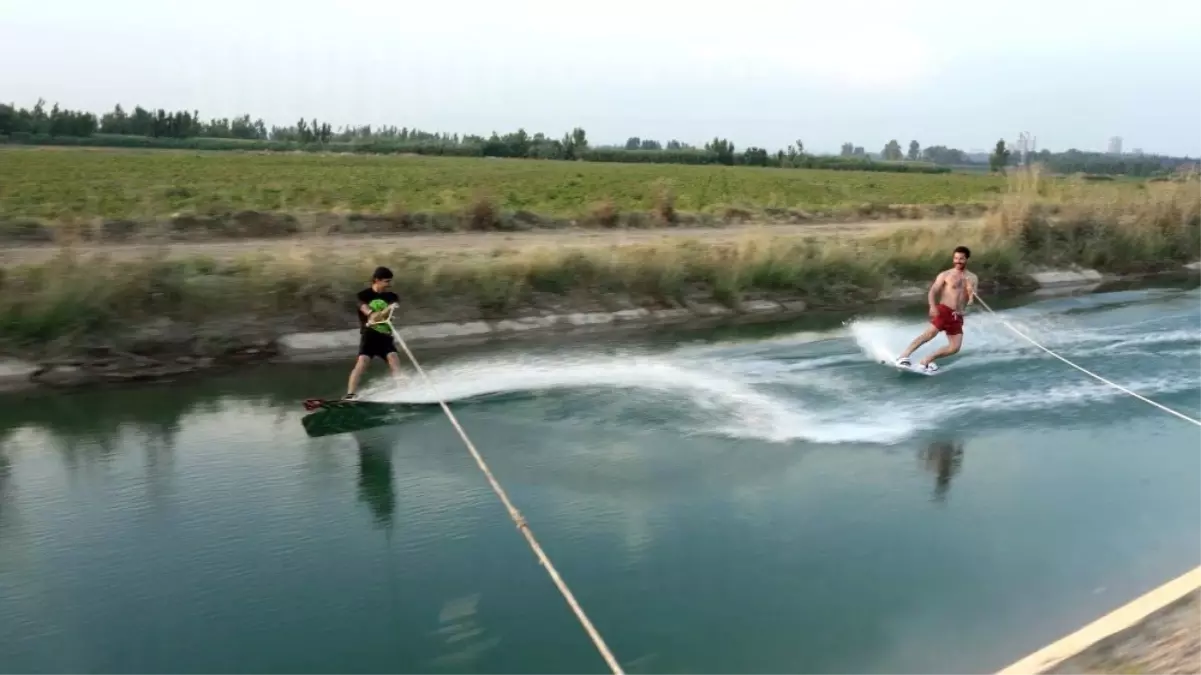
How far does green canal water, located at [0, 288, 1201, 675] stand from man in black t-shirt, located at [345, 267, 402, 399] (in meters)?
0.82

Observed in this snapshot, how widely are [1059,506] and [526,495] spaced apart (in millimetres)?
4961

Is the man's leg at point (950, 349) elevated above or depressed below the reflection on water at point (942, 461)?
above

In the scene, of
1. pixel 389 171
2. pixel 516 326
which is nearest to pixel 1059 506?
pixel 516 326

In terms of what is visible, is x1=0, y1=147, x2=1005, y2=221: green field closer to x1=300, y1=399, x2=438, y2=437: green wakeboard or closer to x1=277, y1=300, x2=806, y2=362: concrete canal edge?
x1=277, y1=300, x2=806, y2=362: concrete canal edge

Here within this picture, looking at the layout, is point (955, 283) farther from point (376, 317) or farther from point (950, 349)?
point (376, 317)

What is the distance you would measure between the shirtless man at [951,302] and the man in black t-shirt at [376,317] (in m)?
6.99

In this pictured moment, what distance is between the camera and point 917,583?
723 cm

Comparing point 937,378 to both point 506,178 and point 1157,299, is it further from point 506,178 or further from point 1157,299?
point 506,178

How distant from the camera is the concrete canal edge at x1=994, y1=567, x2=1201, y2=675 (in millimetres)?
5207

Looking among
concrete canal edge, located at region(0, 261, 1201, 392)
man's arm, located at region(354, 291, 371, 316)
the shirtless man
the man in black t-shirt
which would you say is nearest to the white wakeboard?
the shirtless man

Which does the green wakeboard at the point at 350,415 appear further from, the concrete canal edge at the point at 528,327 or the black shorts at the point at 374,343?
the concrete canal edge at the point at 528,327

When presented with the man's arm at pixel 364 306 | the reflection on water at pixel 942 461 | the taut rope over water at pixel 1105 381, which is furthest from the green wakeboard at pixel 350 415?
the taut rope over water at pixel 1105 381

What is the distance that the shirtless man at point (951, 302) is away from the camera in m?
12.7

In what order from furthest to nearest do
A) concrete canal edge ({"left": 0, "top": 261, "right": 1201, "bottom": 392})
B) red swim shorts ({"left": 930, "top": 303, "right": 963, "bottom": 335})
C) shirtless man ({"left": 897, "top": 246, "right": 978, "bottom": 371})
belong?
red swim shorts ({"left": 930, "top": 303, "right": 963, "bottom": 335}) < shirtless man ({"left": 897, "top": 246, "right": 978, "bottom": 371}) < concrete canal edge ({"left": 0, "top": 261, "right": 1201, "bottom": 392})
